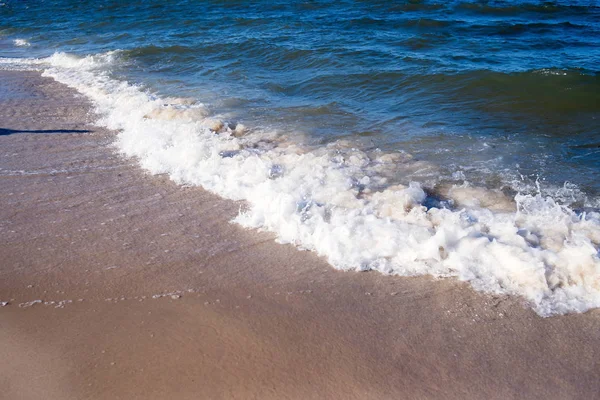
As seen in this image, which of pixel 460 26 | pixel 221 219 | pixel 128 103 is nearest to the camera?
pixel 221 219

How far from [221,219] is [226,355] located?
1.84m

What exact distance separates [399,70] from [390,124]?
2.98 meters

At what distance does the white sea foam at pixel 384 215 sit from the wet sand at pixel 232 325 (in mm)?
192

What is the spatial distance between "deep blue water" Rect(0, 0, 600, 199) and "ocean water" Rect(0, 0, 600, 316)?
0.16ft

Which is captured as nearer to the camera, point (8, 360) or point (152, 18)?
point (8, 360)

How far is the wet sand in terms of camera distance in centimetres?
302

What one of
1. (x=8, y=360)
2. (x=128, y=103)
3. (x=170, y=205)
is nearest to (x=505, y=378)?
(x=8, y=360)

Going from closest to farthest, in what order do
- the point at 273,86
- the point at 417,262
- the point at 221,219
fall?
the point at 417,262 < the point at 221,219 < the point at 273,86

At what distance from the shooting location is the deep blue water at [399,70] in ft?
22.7

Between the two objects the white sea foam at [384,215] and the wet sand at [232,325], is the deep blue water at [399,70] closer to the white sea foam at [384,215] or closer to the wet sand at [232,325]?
the white sea foam at [384,215]

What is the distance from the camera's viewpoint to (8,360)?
322cm

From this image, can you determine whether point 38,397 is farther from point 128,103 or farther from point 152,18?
point 152,18

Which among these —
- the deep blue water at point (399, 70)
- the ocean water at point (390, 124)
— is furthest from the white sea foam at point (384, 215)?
the deep blue water at point (399, 70)

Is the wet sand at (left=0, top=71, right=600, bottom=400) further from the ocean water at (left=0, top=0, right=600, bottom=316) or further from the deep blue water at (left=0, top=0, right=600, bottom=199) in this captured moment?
the deep blue water at (left=0, top=0, right=600, bottom=199)
